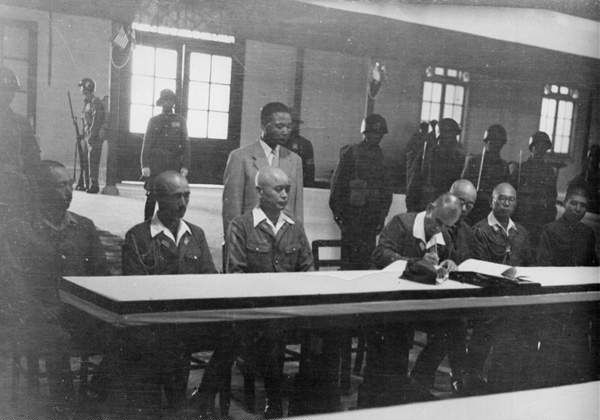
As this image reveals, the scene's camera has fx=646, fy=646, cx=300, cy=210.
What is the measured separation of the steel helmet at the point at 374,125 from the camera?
170 inches

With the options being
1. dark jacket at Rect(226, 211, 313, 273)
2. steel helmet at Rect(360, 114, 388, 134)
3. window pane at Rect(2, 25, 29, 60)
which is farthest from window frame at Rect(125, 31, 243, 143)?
dark jacket at Rect(226, 211, 313, 273)

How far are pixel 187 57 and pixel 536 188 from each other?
8.85 feet

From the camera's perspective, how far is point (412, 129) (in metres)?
5.37

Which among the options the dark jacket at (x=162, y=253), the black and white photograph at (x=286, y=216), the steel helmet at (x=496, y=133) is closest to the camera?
the black and white photograph at (x=286, y=216)

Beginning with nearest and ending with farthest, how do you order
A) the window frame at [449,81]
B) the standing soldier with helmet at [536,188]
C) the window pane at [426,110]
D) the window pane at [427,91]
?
the standing soldier with helmet at [536,188] < the window frame at [449,81] < the window pane at [427,91] < the window pane at [426,110]

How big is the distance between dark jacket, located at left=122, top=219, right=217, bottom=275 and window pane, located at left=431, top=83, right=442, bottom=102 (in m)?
3.13

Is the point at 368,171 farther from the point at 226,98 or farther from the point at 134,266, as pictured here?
the point at 134,266

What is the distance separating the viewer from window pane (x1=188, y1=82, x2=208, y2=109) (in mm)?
3771

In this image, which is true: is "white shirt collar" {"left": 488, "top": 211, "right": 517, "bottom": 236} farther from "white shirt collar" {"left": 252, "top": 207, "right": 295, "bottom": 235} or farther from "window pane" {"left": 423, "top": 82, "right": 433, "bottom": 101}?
"window pane" {"left": 423, "top": 82, "right": 433, "bottom": 101}

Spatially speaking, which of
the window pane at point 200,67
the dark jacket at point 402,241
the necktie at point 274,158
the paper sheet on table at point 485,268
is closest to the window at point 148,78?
the window pane at point 200,67

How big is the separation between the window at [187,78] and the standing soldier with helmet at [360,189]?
90 centimetres

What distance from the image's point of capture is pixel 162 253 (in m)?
2.78

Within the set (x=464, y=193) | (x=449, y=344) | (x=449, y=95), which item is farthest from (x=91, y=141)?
(x=449, y=95)

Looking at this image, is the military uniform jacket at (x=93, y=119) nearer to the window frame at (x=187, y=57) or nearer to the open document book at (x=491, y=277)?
the window frame at (x=187, y=57)
